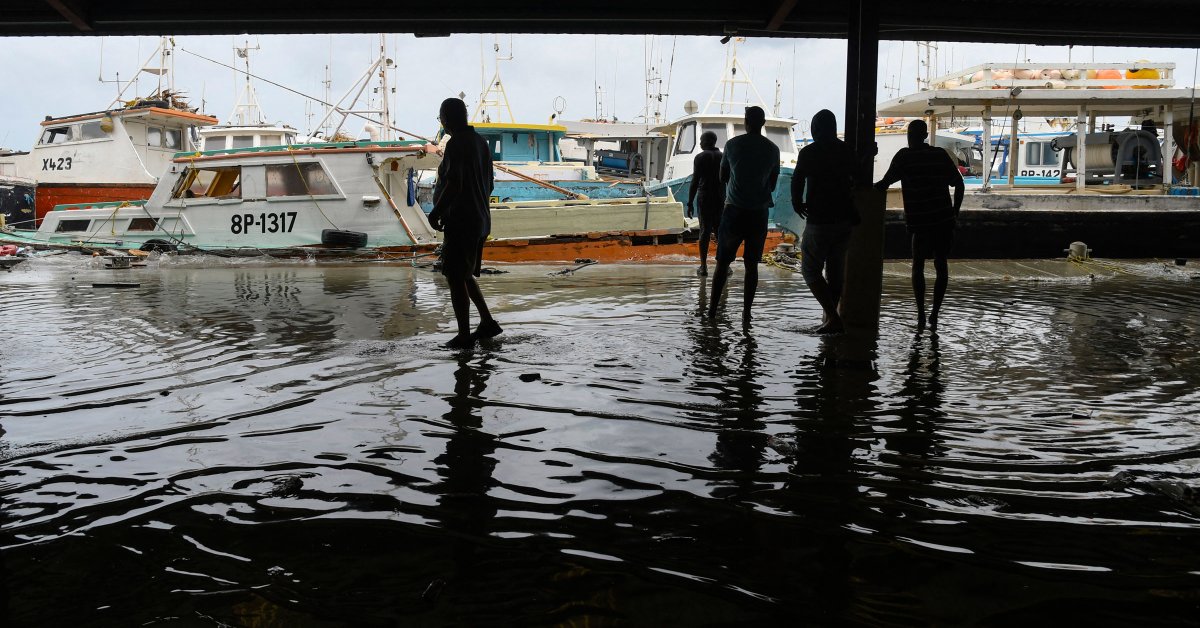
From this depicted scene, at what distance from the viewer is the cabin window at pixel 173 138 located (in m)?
23.7

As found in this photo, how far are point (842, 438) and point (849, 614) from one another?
1.69 meters

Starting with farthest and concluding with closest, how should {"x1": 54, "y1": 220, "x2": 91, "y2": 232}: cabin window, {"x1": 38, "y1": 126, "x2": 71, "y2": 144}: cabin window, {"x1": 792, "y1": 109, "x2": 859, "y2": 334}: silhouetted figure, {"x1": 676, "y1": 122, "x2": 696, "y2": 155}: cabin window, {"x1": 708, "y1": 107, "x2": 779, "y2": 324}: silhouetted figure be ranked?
{"x1": 38, "y1": 126, "x2": 71, "y2": 144}: cabin window < {"x1": 676, "y1": 122, "x2": 696, "y2": 155}: cabin window < {"x1": 54, "y1": 220, "x2": 91, "y2": 232}: cabin window < {"x1": 708, "y1": 107, "x2": 779, "y2": 324}: silhouetted figure < {"x1": 792, "y1": 109, "x2": 859, "y2": 334}: silhouetted figure

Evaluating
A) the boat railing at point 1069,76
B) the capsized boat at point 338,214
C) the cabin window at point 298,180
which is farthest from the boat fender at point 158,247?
the boat railing at point 1069,76

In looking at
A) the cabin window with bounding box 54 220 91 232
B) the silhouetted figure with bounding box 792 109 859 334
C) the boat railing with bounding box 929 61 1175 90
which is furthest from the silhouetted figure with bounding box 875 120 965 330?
the cabin window with bounding box 54 220 91 232

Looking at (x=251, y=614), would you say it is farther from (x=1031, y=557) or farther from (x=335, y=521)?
(x=1031, y=557)

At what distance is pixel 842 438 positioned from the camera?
3766mm

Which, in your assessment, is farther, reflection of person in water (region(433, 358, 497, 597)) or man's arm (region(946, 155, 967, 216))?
man's arm (region(946, 155, 967, 216))

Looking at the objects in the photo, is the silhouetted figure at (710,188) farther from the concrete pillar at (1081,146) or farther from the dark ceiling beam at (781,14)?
the concrete pillar at (1081,146)

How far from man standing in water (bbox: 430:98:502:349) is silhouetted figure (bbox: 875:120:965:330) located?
355 centimetres

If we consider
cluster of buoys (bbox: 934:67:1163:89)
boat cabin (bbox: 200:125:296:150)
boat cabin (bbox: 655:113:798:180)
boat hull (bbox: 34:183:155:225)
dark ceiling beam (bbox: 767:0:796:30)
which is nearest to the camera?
dark ceiling beam (bbox: 767:0:796:30)

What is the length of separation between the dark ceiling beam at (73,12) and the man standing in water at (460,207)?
3.67m

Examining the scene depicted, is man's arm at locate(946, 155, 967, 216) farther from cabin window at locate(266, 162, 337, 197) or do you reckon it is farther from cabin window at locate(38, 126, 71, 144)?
cabin window at locate(38, 126, 71, 144)

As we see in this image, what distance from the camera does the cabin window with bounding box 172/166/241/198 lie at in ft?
55.6

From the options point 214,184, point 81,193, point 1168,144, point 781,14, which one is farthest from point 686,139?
point 81,193
